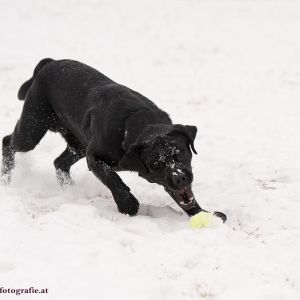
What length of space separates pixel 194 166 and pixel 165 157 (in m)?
2.31

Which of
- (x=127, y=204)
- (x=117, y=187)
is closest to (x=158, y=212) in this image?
(x=127, y=204)

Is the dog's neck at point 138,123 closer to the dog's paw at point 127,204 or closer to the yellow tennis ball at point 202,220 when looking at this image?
the dog's paw at point 127,204

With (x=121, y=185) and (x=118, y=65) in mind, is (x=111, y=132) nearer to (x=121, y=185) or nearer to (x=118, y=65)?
(x=121, y=185)

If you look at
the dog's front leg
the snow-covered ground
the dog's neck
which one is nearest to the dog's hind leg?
the snow-covered ground

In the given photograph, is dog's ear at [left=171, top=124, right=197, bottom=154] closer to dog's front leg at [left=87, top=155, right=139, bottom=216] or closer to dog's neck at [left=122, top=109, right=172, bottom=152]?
dog's neck at [left=122, top=109, right=172, bottom=152]

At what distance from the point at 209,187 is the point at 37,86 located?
7.53 feet

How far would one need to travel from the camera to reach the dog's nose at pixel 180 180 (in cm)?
443

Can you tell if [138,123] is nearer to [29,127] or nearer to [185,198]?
[185,198]

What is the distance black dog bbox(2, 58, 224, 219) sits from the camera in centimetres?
459

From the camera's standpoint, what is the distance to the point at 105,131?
5.00 metres

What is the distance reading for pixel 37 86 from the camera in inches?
238

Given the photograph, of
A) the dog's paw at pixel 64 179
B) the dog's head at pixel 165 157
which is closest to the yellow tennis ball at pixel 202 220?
the dog's head at pixel 165 157

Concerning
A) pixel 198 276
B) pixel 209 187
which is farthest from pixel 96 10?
pixel 198 276

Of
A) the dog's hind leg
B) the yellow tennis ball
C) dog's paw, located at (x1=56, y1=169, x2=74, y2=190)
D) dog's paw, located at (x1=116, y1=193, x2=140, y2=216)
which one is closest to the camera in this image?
the yellow tennis ball
